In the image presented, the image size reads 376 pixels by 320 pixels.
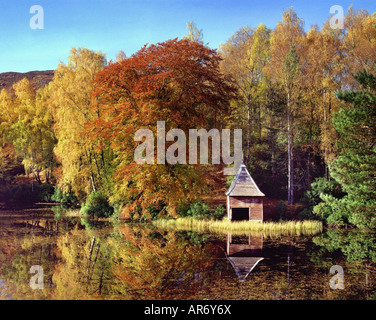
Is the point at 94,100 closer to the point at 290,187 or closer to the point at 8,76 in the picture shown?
the point at 290,187

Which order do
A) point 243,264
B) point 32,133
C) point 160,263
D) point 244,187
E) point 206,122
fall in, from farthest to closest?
point 32,133 → point 206,122 → point 244,187 → point 160,263 → point 243,264

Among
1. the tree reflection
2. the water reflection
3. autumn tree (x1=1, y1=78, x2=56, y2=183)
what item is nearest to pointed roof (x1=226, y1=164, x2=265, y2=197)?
the water reflection

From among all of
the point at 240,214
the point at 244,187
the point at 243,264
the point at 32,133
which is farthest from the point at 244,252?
the point at 32,133

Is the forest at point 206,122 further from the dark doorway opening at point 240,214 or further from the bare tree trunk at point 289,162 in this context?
the dark doorway opening at point 240,214

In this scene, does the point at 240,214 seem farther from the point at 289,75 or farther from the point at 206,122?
the point at 289,75

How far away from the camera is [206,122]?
23.9 metres

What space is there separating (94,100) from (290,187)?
13.3 metres

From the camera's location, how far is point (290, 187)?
22781mm

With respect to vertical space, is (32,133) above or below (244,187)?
above

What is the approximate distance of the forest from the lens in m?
16.8

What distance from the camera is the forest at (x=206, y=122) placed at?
16766mm

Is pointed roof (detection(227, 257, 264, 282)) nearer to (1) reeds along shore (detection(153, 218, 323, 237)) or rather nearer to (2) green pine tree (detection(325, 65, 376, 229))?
(2) green pine tree (detection(325, 65, 376, 229))

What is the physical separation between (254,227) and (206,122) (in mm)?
8081
